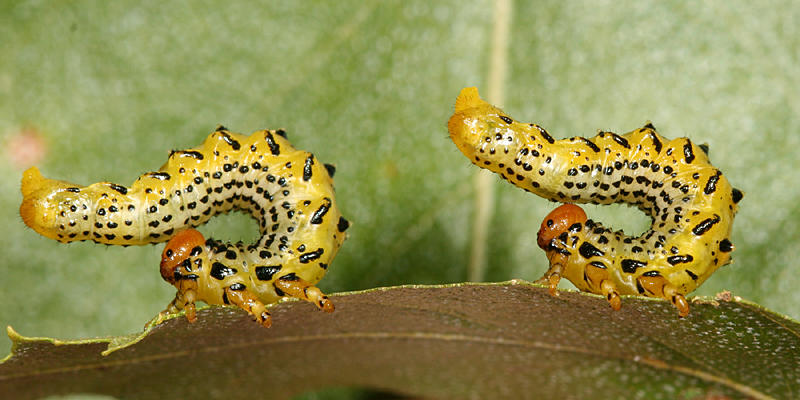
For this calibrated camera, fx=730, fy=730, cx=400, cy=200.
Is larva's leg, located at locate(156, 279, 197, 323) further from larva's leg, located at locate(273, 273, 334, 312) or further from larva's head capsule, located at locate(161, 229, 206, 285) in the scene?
larva's leg, located at locate(273, 273, 334, 312)

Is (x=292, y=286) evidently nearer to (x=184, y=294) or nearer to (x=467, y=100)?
(x=184, y=294)

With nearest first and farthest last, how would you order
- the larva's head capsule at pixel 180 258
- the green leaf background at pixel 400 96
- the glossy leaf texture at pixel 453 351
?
1. the glossy leaf texture at pixel 453 351
2. the larva's head capsule at pixel 180 258
3. the green leaf background at pixel 400 96

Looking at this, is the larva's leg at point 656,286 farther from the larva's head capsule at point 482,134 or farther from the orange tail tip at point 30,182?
the orange tail tip at point 30,182

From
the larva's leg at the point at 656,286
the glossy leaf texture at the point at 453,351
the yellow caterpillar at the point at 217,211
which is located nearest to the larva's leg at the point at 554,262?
the larva's leg at the point at 656,286

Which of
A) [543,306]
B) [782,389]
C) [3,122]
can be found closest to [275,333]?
[543,306]

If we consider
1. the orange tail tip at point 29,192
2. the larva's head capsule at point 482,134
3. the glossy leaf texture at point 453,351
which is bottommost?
the glossy leaf texture at point 453,351

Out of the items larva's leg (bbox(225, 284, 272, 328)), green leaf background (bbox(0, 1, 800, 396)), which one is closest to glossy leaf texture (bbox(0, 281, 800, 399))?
larva's leg (bbox(225, 284, 272, 328))

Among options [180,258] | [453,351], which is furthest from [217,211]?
[453,351]
